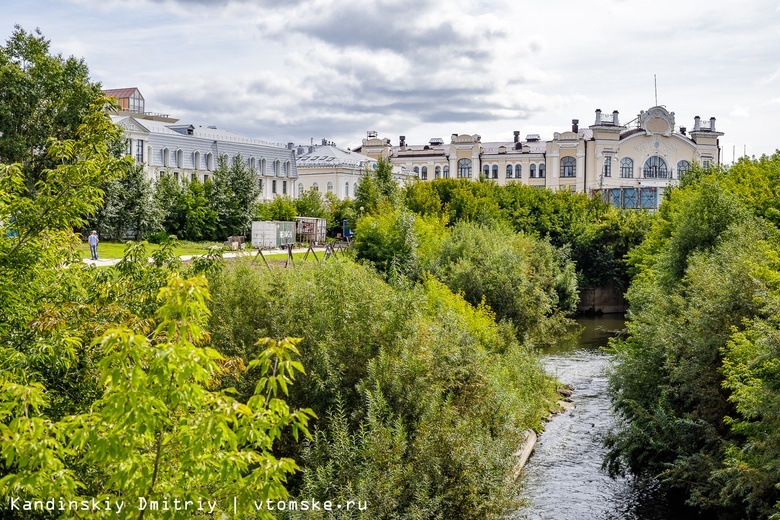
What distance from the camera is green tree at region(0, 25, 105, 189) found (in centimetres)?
4982

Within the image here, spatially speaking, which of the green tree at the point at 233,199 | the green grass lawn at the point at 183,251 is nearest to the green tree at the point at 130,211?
the green grass lawn at the point at 183,251

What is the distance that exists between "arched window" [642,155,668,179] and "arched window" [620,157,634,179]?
154 centimetres

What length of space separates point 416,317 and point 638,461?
21.7ft

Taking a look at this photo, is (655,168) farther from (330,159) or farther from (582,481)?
(582,481)

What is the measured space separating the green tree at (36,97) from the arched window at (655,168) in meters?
66.1

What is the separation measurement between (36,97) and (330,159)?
1913 inches

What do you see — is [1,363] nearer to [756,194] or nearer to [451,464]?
[451,464]

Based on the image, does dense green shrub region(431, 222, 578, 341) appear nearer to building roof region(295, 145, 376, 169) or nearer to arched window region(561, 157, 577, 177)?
building roof region(295, 145, 376, 169)

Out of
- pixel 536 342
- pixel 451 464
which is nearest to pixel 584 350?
pixel 536 342

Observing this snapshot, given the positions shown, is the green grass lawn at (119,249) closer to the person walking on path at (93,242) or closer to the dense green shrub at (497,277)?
the person walking on path at (93,242)

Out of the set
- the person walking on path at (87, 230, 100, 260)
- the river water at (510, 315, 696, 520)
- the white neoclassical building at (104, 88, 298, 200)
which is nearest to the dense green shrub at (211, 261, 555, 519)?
the river water at (510, 315, 696, 520)

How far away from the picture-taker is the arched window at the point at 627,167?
313 feet

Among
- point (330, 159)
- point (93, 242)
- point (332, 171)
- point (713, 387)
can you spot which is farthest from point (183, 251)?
point (330, 159)

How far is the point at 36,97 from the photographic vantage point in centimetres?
5056
